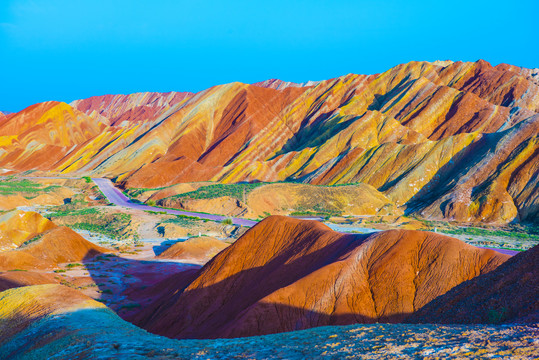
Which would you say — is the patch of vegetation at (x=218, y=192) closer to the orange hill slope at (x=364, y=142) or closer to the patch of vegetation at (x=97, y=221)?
the patch of vegetation at (x=97, y=221)

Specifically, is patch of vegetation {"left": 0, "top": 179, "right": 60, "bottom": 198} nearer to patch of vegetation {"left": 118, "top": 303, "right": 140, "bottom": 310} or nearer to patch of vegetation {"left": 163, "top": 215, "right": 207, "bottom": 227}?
patch of vegetation {"left": 163, "top": 215, "right": 207, "bottom": 227}

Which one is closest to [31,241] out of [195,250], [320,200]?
[195,250]

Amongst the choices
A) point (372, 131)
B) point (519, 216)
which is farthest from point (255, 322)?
point (372, 131)

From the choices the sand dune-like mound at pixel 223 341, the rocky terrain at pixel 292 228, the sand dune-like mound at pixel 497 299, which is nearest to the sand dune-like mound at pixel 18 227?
the rocky terrain at pixel 292 228

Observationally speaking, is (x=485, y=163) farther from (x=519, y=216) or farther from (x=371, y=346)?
(x=371, y=346)

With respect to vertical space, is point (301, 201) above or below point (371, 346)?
above

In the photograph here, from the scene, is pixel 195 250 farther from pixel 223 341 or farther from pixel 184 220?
pixel 223 341

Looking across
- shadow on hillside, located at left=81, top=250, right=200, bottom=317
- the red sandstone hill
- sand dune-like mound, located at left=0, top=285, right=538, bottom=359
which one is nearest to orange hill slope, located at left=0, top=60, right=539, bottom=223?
shadow on hillside, located at left=81, top=250, right=200, bottom=317
